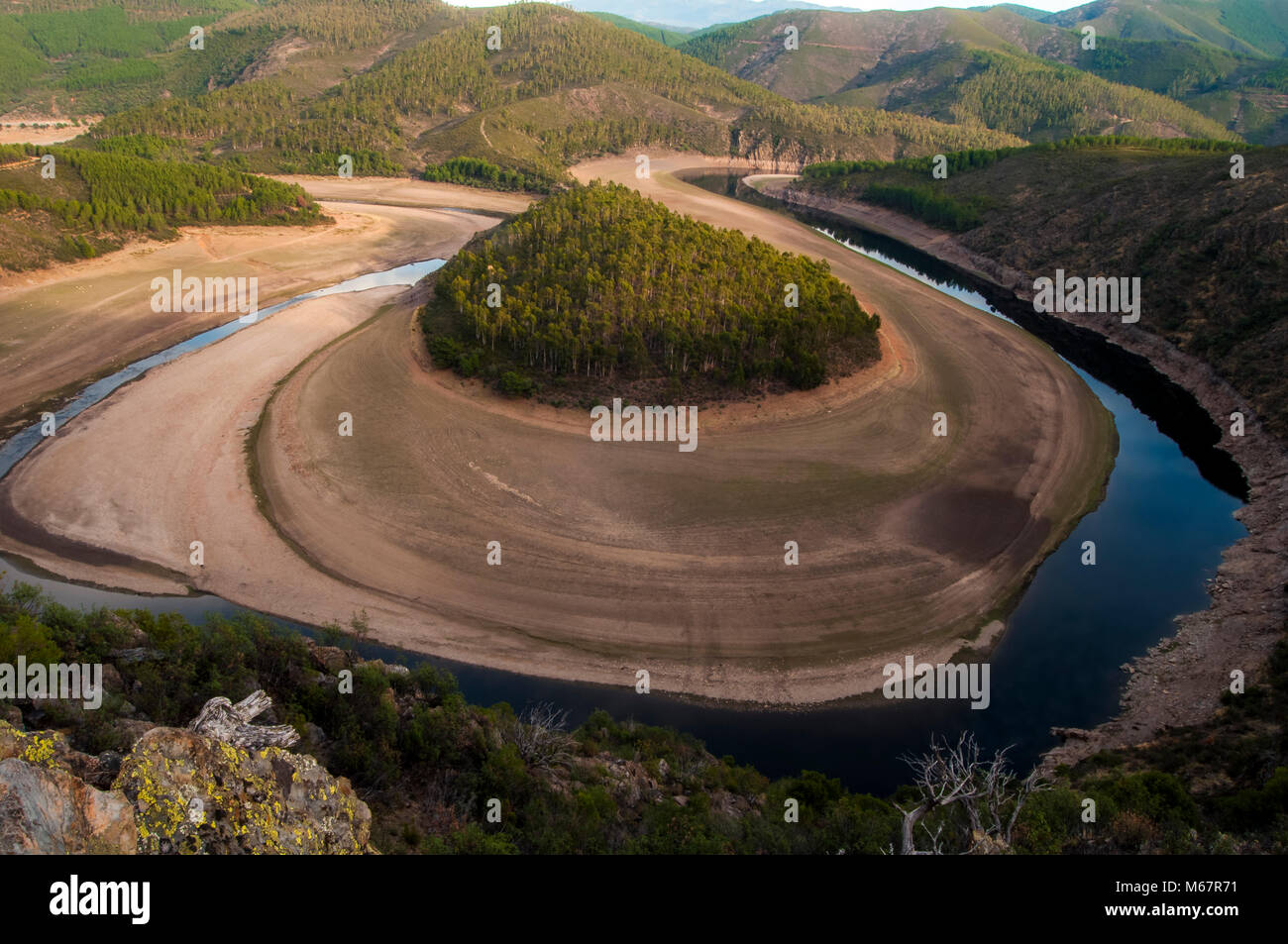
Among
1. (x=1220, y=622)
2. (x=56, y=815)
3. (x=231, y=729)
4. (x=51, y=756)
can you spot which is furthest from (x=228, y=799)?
(x=1220, y=622)

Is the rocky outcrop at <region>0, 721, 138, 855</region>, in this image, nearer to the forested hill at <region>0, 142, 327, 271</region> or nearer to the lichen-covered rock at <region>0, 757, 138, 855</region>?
the lichen-covered rock at <region>0, 757, 138, 855</region>

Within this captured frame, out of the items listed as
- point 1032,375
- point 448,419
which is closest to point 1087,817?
point 448,419

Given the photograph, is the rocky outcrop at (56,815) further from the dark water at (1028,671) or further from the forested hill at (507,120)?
the forested hill at (507,120)

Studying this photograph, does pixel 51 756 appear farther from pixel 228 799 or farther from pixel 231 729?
pixel 228 799

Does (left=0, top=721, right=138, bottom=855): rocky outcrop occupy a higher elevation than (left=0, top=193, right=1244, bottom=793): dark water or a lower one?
higher

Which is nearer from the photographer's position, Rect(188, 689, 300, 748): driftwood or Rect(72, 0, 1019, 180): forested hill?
Rect(188, 689, 300, 748): driftwood

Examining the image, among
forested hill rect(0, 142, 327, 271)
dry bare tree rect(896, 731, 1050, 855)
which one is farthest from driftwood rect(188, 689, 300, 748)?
forested hill rect(0, 142, 327, 271)
